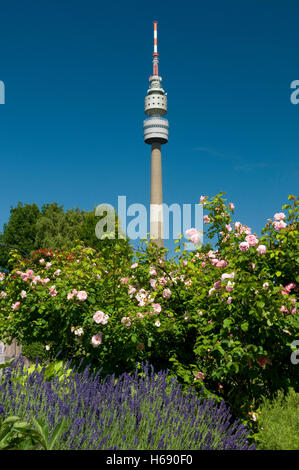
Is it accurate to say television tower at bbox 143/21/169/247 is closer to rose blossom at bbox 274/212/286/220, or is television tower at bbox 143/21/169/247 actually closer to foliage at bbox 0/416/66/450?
rose blossom at bbox 274/212/286/220

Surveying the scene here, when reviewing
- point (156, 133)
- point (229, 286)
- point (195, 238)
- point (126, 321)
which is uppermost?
point (156, 133)

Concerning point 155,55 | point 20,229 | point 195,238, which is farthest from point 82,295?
point 155,55

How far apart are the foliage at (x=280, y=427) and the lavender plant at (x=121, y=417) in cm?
27

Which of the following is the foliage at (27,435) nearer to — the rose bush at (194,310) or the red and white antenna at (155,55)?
the rose bush at (194,310)

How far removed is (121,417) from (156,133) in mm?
56953

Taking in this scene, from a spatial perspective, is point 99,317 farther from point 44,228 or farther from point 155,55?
point 155,55

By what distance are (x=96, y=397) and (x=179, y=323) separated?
1.89 meters

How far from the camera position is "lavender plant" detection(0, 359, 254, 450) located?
3094 millimetres

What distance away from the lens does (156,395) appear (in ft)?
12.4

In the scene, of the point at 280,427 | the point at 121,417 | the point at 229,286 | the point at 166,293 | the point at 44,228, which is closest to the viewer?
the point at 280,427

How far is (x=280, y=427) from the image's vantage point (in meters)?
3.00

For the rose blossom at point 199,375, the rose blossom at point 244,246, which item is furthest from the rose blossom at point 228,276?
the rose blossom at point 199,375

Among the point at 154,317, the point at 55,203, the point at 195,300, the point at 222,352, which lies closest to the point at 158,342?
the point at 154,317

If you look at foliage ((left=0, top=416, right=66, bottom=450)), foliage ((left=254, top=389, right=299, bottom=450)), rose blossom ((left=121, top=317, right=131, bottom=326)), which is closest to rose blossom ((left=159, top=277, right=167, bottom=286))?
rose blossom ((left=121, top=317, right=131, bottom=326))
